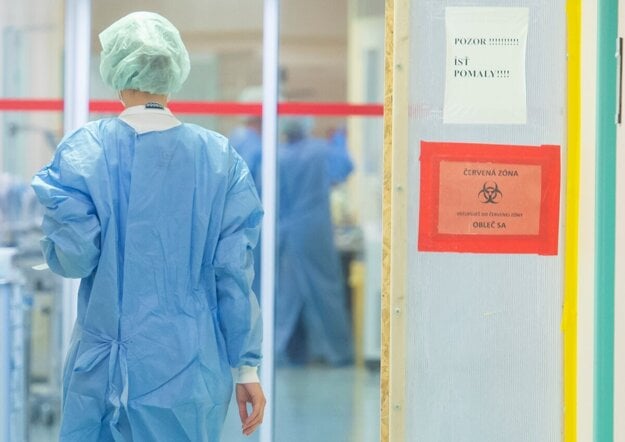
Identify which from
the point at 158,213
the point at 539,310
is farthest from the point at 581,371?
the point at 158,213

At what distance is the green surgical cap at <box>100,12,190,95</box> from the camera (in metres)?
2.06

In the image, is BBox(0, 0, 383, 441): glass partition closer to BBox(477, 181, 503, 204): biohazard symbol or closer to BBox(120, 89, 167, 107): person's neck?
BBox(120, 89, 167, 107): person's neck

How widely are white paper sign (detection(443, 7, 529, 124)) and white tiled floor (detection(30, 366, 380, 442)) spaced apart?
2151 millimetres

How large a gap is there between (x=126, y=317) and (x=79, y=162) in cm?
32

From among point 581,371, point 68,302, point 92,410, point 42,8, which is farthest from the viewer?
point 42,8

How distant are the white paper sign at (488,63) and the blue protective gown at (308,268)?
214 centimetres

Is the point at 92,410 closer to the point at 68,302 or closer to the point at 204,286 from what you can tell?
the point at 204,286

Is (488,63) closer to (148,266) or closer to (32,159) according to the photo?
(148,266)

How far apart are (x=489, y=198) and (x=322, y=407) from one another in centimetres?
243

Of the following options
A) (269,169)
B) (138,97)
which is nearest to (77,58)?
(269,169)

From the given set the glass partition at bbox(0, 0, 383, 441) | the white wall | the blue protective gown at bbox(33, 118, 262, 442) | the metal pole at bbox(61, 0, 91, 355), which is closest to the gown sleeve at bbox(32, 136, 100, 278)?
the blue protective gown at bbox(33, 118, 262, 442)

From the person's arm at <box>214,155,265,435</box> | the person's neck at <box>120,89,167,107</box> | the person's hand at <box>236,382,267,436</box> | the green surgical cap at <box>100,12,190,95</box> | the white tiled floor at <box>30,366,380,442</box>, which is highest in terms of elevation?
the green surgical cap at <box>100,12,190,95</box>

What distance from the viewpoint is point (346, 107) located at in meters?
3.81

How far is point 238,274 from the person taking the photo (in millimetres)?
2043
